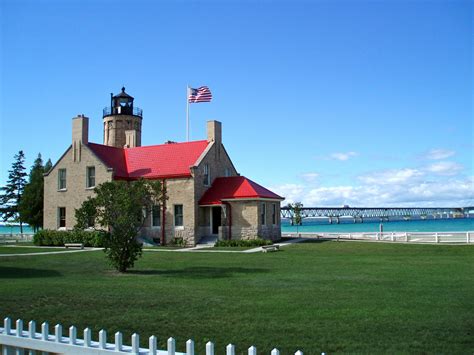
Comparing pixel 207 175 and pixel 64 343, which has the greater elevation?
pixel 207 175

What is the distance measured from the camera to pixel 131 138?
4562 centimetres

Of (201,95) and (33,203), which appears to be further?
(33,203)

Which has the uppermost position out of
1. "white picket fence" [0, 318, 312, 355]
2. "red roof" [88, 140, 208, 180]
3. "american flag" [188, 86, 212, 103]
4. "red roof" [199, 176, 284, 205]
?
"american flag" [188, 86, 212, 103]

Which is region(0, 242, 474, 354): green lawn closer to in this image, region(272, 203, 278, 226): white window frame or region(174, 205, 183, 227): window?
region(174, 205, 183, 227): window

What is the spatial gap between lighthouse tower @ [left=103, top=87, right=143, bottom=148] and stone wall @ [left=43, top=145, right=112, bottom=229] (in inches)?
353

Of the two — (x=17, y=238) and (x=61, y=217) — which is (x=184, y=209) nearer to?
(x=61, y=217)

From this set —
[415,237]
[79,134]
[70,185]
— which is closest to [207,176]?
[79,134]

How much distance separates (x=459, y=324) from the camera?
9.02 m

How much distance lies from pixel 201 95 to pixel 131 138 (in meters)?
8.94

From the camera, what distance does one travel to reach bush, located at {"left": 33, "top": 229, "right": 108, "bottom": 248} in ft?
115

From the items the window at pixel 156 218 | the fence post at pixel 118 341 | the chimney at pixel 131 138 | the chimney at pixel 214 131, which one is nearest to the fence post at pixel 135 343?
the fence post at pixel 118 341

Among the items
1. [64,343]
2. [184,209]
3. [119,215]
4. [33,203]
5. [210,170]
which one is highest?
[210,170]

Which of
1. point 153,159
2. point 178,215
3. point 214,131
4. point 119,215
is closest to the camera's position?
point 119,215

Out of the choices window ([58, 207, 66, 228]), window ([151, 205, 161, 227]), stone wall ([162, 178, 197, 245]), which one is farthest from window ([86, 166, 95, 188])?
stone wall ([162, 178, 197, 245])
